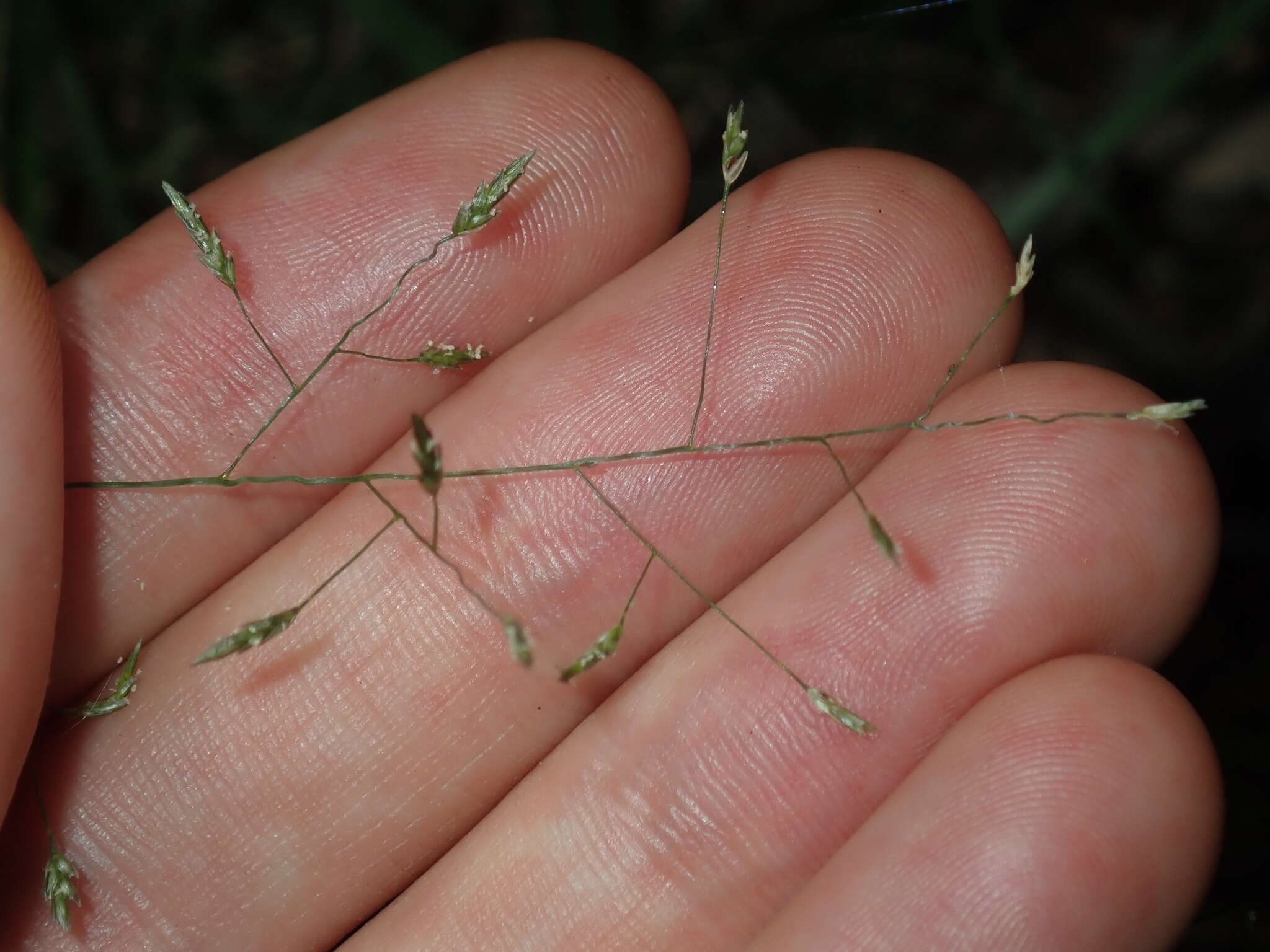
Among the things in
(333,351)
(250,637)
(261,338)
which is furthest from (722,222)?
(250,637)

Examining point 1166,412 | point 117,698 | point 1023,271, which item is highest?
point 117,698

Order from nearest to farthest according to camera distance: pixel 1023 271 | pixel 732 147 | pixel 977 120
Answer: pixel 1023 271, pixel 732 147, pixel 977 120

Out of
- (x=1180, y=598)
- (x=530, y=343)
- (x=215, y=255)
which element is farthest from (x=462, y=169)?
(x=1180, y=598)

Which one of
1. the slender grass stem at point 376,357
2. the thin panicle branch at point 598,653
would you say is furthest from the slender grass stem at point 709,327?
the slender grass stem at point 376,357

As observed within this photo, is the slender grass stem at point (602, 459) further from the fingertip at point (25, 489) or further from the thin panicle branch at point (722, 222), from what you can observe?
the fingertip at point (25, 489)

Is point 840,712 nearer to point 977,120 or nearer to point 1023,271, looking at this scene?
point 1023,271

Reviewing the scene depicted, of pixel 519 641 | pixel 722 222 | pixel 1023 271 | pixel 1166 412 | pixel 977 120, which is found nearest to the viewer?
pixel 519 641

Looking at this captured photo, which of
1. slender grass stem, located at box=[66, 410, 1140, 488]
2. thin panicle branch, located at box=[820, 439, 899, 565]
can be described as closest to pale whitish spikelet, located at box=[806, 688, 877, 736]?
thin panicle branch, located at box=[820, 439, 899, 565]
